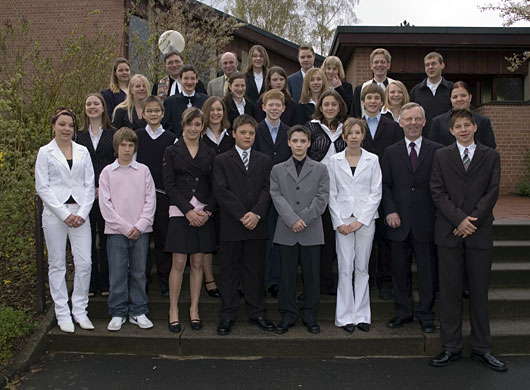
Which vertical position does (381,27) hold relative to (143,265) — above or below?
above

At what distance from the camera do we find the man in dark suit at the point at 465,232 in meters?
4.30

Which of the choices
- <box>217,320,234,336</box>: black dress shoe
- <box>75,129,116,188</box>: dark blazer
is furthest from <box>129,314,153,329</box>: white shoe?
<box>75,129,116,188</box>: dark blazer

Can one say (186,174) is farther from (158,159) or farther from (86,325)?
(86,325)

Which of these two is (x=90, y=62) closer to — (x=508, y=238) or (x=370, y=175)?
(x=370, y=175)

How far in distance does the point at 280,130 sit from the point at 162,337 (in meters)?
2.42

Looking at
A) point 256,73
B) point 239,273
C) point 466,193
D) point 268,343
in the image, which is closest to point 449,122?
point 466,193

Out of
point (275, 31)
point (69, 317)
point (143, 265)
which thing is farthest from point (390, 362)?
point (275, 31)

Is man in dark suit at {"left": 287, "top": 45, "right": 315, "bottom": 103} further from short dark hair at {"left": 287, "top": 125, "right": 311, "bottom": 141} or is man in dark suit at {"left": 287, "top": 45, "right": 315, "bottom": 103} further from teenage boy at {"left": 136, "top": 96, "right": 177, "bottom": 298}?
teenage boy at {"left": 136, "top": 96, "right": 177, "bottom": 298}

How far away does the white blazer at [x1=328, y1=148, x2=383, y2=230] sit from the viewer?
4793 millimetres

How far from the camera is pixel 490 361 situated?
14.0 ft

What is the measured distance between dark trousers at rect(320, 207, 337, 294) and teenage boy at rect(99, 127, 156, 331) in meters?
1.79

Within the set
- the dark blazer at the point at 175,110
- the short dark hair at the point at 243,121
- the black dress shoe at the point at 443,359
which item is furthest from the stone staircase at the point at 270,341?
the dark blazer at the point at 175,110

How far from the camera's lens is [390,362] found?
4465 mm

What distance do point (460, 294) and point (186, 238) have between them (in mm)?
2581
